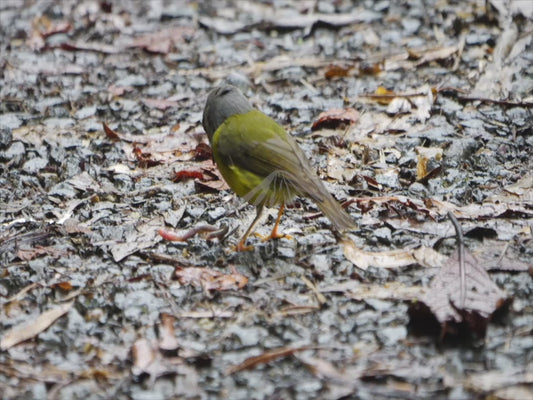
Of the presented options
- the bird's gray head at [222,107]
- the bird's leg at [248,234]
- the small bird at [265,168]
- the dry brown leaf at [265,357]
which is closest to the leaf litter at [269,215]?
the dry brown leaf at [265,357]

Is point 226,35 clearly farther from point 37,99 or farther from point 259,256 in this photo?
point 259,256

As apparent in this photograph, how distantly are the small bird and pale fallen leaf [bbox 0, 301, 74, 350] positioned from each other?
1.07 meters

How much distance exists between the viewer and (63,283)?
13.6 feet

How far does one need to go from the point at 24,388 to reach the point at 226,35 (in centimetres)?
562

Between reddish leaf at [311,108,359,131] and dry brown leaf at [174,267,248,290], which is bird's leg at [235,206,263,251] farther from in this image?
reddish leaf at [311,108,359,131]

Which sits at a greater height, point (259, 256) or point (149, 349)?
point (259, 256)

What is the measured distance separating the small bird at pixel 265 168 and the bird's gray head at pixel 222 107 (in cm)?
8

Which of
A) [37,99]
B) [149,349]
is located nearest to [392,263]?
[149,349]

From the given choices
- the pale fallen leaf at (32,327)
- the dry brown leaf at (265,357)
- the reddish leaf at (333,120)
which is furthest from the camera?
the reddish leaf at (333,120)

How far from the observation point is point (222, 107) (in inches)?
200

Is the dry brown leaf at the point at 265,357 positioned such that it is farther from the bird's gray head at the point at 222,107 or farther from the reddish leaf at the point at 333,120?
the reddish leaf at the point at 333,120

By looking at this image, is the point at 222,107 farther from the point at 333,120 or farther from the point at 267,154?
the point at 333,120

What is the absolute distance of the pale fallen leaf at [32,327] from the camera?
3674mm

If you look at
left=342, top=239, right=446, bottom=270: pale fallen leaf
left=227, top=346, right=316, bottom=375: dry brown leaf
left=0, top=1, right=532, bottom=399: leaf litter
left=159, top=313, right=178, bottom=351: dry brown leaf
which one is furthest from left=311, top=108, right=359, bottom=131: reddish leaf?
left=227, top=346, right=316, bottom=375: dry brown leaf
